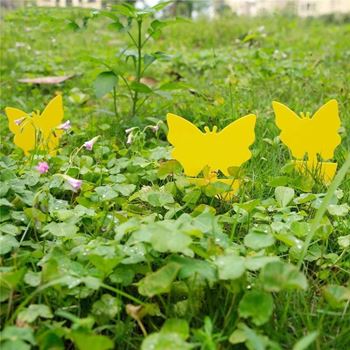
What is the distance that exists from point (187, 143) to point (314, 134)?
37 cm

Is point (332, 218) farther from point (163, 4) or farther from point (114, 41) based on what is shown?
point (114, 41)

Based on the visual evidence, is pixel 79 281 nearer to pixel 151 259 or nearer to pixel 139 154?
pixel 151 259

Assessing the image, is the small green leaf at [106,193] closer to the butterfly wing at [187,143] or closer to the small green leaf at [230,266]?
the butterfly wing at [187,143]

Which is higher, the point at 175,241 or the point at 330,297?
the point at 175,241

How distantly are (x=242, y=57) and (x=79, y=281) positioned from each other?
3.39 m

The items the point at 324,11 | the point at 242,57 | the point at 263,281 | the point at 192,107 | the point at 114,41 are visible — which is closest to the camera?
the point at 263,281

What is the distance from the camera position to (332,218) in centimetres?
145

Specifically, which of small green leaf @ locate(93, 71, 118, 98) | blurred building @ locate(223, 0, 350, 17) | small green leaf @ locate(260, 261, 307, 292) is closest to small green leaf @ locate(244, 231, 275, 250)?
small green leaf @ locate(260, 261, 307, 292)

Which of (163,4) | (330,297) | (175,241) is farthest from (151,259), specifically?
(163,4)

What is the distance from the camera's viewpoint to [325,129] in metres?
1.62

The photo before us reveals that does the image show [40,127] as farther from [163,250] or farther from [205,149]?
[163,250]

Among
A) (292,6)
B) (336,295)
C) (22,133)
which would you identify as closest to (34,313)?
(336,295)

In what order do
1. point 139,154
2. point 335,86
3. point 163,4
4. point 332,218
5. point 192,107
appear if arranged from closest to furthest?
point 332,218 < point 139,154 < point 163,4 < point 192,107 < point 335,86

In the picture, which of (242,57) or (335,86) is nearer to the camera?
(335,86)
